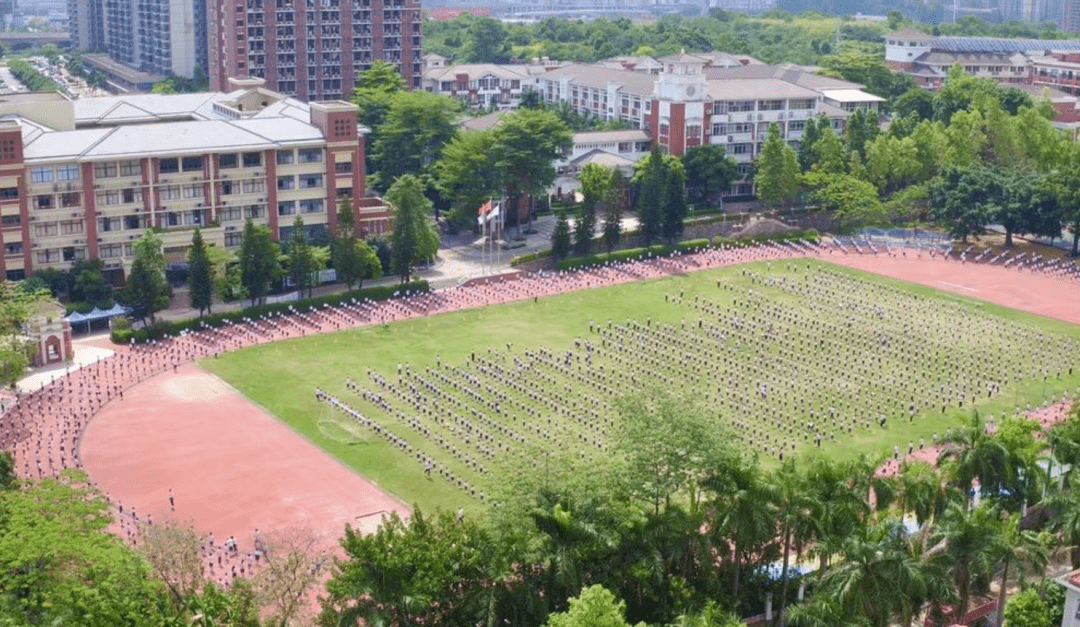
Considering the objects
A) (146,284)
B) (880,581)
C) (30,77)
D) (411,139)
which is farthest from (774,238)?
(30,77)

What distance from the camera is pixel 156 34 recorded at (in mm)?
146750

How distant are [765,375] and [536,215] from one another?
34703 millimetres

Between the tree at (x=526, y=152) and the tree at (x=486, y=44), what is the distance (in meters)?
68.8

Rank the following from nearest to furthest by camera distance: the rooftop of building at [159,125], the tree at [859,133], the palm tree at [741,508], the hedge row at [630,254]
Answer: the palm tree at [741,508], the rooftop of building at [159,125], the hedge row at [630,254], the tree at [859,133]

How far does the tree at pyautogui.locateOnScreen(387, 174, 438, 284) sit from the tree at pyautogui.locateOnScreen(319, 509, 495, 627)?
40.2 m

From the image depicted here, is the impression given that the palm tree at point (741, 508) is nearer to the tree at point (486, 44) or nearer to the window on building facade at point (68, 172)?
the window on building facade at point (68, 172)

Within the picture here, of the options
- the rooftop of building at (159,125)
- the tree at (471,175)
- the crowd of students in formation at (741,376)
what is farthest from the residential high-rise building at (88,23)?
the crowd of students in formation at (741,376)

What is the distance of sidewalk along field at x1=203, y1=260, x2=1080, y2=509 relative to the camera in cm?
5125

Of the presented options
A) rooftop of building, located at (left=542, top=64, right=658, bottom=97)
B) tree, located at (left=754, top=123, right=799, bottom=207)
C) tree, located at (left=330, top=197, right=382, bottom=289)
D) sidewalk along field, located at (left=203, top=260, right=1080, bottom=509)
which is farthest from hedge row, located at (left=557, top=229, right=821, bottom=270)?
rooftop of building, located at (left=542, top=64, right=658, bottom=97)

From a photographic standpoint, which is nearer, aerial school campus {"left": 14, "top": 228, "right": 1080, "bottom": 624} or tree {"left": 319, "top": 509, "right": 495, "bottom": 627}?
tree {"left": 319, "top": 509, "right": 495, "bottom": 627}

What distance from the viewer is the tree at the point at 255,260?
68.6m

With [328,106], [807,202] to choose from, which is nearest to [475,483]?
[328,106]

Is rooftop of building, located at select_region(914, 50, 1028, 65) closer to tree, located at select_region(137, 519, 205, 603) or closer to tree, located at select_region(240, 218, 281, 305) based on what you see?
tree, located at select_region(240, 218, 281, 305)

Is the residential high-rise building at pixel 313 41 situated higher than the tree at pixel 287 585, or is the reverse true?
the residential high-rise building at pixel 313 41
